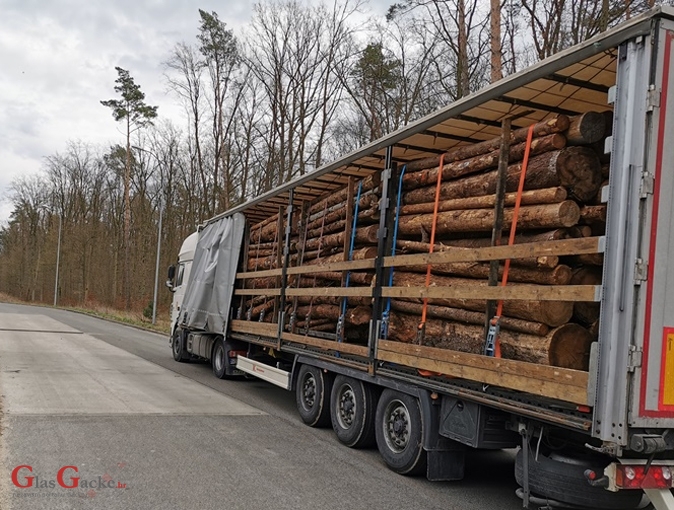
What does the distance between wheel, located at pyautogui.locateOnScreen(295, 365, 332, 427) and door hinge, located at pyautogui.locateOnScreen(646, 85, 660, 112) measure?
17.7 feet

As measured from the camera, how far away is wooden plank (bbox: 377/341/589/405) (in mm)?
4188

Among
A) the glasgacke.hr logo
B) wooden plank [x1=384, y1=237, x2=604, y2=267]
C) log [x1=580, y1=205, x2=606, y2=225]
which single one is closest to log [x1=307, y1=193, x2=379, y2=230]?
wooden plank [x1=384, y1=237, x2=604, y2=267]

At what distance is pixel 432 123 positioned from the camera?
618 cm

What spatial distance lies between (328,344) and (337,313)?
0.52 m

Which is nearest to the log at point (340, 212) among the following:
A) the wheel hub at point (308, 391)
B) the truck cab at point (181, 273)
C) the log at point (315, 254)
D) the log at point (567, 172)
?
the log at point (315, 254)

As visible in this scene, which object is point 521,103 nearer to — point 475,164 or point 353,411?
point 475,164

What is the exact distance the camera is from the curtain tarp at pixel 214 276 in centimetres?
1205

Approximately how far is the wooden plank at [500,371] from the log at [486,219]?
1162 millimetres

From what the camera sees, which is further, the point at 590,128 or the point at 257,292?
the point at 257,292

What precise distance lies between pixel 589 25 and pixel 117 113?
33.1 metres

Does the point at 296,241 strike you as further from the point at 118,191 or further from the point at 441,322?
the point at 118,191

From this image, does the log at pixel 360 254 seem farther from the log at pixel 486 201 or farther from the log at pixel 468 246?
the log at pixel 486 201

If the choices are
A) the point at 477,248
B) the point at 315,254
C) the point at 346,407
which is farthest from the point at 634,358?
the point at 315,254

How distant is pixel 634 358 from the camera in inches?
155
